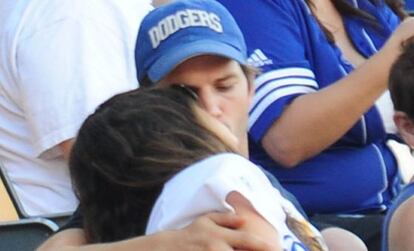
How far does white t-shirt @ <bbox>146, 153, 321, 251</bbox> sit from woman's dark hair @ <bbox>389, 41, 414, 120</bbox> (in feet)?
2.85

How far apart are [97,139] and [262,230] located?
1.10 ft

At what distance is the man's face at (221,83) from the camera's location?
97.1 inches

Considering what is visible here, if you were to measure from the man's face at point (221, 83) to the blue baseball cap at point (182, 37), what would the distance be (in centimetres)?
3

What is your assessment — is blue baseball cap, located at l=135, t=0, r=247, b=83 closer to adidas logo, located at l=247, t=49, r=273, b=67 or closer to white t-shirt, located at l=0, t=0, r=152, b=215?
white t-shirt, located at l=0, t=0, r=152, b=215

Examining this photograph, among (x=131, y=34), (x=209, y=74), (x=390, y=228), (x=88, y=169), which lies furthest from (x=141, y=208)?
(x=131, y=34)

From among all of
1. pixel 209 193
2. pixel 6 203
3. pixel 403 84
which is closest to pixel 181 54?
pixel 403 84

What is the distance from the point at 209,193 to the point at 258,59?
48.0 inches

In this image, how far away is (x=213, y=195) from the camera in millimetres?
1795

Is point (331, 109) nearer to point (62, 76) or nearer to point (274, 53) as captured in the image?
point (274, 53)

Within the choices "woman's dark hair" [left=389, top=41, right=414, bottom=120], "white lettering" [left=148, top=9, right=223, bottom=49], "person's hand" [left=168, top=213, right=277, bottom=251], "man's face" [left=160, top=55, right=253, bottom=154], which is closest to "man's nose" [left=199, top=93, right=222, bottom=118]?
"man's face" [left=160, top=55, right=253, bottom=154]

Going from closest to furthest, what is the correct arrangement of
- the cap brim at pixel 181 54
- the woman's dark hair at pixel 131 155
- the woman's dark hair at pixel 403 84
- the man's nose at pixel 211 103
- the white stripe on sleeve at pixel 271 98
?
the woman's dark hair at pixel 131 155 < the man's nose at pixel 211 103 < the cap brim at pixel 181 54 < the woman's dark hair at pixel 403 84 < the white stripe on sleeve at pixel 271 98

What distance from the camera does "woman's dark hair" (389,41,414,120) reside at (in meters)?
2.68

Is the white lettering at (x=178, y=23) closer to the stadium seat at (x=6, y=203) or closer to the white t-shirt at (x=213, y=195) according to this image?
the stadium seat at (x=6, y=203)

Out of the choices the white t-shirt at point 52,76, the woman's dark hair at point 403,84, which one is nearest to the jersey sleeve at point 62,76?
the white t-shirt at point 52,76
